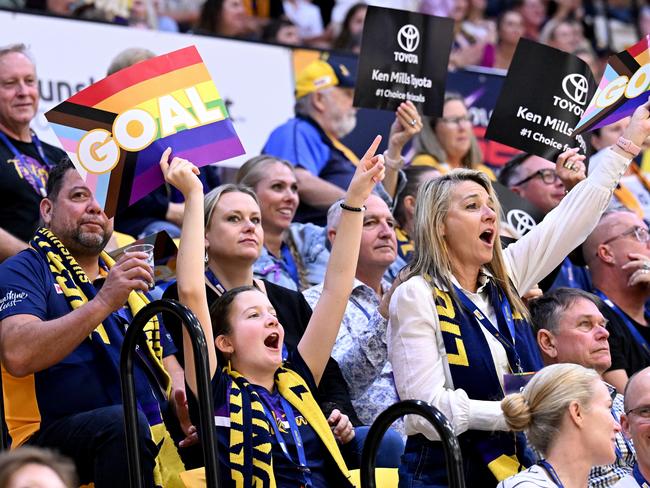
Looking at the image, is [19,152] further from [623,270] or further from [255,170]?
[623,270]

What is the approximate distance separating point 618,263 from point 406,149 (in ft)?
7.30

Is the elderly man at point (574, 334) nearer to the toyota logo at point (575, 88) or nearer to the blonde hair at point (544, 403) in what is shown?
the blonde hair at point (544, 403)

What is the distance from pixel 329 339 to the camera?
4375 mm

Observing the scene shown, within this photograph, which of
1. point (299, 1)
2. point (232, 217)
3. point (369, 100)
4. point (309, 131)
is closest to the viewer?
point (232, 217)

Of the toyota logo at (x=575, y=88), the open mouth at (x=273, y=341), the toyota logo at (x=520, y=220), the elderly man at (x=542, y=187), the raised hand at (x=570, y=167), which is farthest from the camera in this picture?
the elderly man at (x=542, y=187)

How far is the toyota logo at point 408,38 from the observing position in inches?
230

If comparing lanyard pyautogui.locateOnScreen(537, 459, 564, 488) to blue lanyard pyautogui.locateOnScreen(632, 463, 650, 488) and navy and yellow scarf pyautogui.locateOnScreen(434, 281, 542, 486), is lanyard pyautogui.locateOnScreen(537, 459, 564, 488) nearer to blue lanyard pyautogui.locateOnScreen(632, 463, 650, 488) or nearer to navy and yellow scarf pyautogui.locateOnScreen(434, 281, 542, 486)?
navy and yellow scarf pyautogui.locateOnScreen(434, 281, 542, 486)

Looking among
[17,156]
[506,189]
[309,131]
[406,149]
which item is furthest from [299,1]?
[17,156]

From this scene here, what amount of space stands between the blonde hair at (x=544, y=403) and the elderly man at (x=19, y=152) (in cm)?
250

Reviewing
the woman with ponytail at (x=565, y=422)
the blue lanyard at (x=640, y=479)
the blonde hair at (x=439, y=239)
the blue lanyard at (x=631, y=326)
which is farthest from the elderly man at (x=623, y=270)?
the woman with ponytail at (x=565, y=422)

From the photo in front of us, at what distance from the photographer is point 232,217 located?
506cm

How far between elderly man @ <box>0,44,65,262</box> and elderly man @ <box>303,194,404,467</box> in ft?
4.34

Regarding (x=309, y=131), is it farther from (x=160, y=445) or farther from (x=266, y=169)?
(x=160, y=445)

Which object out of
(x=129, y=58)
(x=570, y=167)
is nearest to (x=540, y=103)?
(x=570, y=167)
